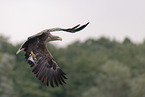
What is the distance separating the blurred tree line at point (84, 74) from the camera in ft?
167

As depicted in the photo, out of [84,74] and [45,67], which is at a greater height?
[84,74]

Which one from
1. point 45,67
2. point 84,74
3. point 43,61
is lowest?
point 45,67

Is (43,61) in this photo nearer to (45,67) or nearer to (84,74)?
(45,67)

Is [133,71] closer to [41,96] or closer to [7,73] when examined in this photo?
[41,96]

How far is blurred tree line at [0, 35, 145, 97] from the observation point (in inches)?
1998

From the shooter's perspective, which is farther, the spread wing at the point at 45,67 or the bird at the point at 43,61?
the spread wing at the point at 45,67

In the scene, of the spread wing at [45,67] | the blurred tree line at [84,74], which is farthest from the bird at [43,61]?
the blurred tree line at [84,74]

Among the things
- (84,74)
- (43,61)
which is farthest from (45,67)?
(84,74)

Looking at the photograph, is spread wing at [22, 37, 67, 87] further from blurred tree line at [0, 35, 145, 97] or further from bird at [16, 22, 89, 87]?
blurred tree line at [0, 35, 145, 97]

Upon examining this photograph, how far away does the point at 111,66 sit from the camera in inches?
2090

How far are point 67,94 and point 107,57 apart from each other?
12.9 m

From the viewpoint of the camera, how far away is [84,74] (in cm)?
6212

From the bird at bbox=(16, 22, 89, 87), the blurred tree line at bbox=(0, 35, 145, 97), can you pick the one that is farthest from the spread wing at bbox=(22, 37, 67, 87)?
the blurred tree line at bbox=(0, 35, 145, 97)

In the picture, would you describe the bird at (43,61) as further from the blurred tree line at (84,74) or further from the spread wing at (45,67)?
the blurred tree line at (84,74)
